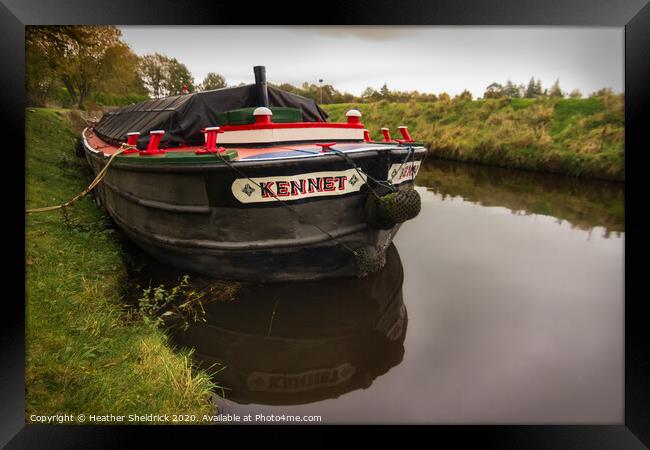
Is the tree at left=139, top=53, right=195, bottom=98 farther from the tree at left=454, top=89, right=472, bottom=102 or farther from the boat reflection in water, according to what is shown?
the tree at left=454, top=89, right=472, bottom=102

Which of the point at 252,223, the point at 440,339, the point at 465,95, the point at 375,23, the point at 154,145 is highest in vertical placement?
the point at 465,95

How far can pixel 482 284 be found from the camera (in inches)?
186

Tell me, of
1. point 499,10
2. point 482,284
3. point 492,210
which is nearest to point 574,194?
point 492,210

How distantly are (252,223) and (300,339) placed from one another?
130 cm

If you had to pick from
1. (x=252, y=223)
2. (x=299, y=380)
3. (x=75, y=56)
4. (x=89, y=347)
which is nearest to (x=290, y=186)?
(x=252, y=223)

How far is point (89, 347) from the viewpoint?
2812 mm

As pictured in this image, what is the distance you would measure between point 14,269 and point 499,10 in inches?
157

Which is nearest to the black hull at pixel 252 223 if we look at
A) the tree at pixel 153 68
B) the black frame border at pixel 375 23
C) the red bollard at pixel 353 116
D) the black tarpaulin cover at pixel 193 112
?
the black tarpaulin cover at pixel 193 112

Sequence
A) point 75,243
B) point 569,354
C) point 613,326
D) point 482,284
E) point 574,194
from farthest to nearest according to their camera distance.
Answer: point 574,194, point 482,284, point 75,243, point 569,354, point 613,326

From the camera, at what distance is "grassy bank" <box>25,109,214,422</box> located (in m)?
2.57

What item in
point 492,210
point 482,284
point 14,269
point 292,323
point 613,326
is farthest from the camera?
point 492,210

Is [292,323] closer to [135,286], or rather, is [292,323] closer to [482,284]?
[135,286]

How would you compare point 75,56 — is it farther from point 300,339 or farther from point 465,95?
point 465,95

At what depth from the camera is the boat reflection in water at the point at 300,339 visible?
10.2 feet
